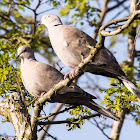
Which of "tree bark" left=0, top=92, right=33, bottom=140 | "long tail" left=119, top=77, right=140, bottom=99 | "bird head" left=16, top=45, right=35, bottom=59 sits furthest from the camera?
"bird head" left=16, top=45, right=35, bottom=59

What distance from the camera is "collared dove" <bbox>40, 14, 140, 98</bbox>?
495 cm

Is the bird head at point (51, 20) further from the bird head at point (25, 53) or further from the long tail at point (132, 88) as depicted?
the long tail at point (132, 88)

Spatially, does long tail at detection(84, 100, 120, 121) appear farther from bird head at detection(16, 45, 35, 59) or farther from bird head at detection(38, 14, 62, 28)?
bird head at detection(38, 14, 62, 28)

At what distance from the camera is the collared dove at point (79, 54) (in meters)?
4.95

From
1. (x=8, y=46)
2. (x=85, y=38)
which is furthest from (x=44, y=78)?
(x=8, y=46)

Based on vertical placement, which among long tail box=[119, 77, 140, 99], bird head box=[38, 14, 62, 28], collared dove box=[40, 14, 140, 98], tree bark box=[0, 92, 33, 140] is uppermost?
bird head box=[38, 14, 62, 28]

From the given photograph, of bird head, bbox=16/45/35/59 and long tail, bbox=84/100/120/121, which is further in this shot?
bird head, bbox=16/45/35/59

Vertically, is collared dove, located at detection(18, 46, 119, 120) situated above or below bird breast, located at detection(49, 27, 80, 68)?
below

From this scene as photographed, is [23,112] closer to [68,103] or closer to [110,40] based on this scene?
[68,103]

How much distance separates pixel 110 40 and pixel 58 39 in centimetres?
624

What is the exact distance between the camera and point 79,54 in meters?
4.98

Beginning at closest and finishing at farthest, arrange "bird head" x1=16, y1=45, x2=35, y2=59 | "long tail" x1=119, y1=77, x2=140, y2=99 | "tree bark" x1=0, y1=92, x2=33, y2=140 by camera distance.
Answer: "tree bark" x1=0, y1=92, x2=33, y2=140, "long tail" x1=119, y1=77, x2=140, y2=99, "bird head" x1=16, y1=45, x2=35, y2=59

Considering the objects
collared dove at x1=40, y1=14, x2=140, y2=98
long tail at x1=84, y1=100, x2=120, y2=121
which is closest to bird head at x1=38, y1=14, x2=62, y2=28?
collared dove at x1=40, y1=14, x2=140, y2=98

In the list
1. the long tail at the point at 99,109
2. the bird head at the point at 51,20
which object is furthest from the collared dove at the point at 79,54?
the long tail at the point at 99,109
